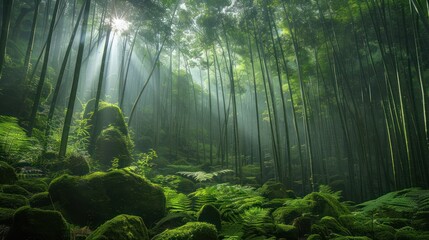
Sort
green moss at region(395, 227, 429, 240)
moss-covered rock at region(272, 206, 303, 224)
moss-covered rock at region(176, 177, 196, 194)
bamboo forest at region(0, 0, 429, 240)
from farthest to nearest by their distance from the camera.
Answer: moss-covered rock at region(176, 177, 196, 194)
moss-covered rock at region(272, 206, 303, 224)
bamboo forest at region(0, 0, 429, 240)
green moss at region(395, 227, 429, 240)

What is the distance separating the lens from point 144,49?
16938mm

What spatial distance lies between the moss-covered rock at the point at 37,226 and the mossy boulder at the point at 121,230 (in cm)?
29

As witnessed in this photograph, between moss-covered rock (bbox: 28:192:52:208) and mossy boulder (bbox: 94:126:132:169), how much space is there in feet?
11.2

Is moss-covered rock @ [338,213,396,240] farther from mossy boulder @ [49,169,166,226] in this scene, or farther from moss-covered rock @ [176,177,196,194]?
moss-covered rock @ [176,177,196,194]

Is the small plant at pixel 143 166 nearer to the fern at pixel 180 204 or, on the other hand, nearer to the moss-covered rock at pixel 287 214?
the fern at pixel 180 204

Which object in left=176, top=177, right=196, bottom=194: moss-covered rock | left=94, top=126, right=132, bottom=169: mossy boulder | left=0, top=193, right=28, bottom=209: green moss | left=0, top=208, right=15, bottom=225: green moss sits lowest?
left=176, top=177, right=196, bottom=194: moss-covered rock

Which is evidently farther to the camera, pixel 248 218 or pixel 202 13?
pixel 202 13

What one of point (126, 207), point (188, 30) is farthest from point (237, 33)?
point (126, 207)

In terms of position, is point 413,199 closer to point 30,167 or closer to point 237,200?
point 237,200

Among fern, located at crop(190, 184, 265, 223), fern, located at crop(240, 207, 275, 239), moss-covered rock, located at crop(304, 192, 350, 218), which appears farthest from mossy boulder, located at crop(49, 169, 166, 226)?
moss-covered rock, located at crop(304, 192, 350, 218)

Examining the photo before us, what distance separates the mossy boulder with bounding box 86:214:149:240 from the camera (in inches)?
79.3

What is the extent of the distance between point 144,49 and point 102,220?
1566 centimetres

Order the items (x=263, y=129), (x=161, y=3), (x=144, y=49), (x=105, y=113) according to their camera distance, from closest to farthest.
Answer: (x=105, y=113) < (x=161, y=3) < (x=144, y=49) < (x=263, y=129)

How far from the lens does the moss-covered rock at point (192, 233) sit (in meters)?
2.17
